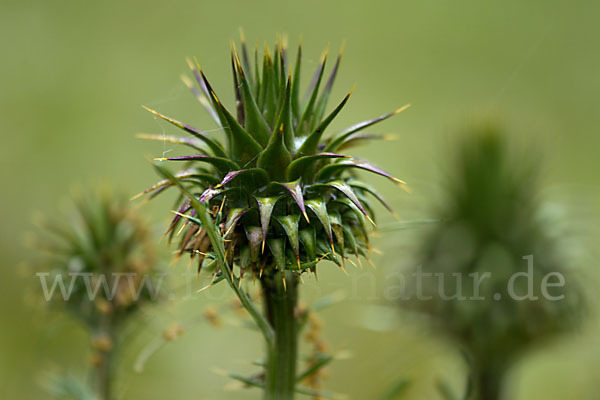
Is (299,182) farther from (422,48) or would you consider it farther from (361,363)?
(422,48)

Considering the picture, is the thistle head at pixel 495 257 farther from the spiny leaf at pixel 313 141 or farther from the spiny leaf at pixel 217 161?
the spiny leaf at pixel 217 161

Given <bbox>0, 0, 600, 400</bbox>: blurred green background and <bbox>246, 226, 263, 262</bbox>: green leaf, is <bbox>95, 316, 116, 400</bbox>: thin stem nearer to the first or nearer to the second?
<bbox>0, 0, 600, 400</bbox>: blurred green background

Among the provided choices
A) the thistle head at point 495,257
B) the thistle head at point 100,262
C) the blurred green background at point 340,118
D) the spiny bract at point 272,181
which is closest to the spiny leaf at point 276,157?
the spiny bract at point 272,181

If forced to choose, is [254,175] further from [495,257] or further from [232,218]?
[495,257]

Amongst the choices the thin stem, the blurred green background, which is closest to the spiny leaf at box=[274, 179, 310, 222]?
the blurred green background

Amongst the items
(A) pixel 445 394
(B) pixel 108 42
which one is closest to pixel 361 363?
(A) pixel 445 394

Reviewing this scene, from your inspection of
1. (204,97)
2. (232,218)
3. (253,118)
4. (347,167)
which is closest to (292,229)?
(232,218)
